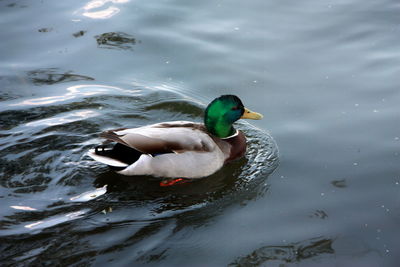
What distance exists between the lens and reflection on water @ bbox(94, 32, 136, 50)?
7539mm

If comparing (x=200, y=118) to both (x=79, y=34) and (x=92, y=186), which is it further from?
(x=79, y=34)

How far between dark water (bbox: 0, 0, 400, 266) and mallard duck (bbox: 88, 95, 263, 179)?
147mm

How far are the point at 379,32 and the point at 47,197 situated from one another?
5.04 m

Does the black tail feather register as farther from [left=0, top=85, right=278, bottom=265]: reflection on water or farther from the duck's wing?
[left=0, top=85, right=278, bottom=265]: reflection on water

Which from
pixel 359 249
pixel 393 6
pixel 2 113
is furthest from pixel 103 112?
pixel 393 6

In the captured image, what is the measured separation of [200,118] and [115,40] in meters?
2.12

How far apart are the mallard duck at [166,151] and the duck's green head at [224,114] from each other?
0.03 ft

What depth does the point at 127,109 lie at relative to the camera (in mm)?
6320

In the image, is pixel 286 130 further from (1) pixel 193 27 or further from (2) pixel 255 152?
(1) pixel 193 27

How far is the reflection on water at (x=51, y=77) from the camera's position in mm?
6797

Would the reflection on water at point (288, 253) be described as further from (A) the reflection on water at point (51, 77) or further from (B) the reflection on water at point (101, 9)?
(B) the reflection on water at point (101, 9)

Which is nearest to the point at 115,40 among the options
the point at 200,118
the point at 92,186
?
the point at 200,118

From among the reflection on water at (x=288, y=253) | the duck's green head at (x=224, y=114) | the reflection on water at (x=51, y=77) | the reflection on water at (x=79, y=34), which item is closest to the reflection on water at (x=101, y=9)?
the reflection on water at (x=79, y=34)

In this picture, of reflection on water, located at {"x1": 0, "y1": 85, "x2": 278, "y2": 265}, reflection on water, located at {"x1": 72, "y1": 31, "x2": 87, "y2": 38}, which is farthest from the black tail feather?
reflection on water, located at {"x1": 72, "y1": 31, "x2": 87, "y2": 38}
